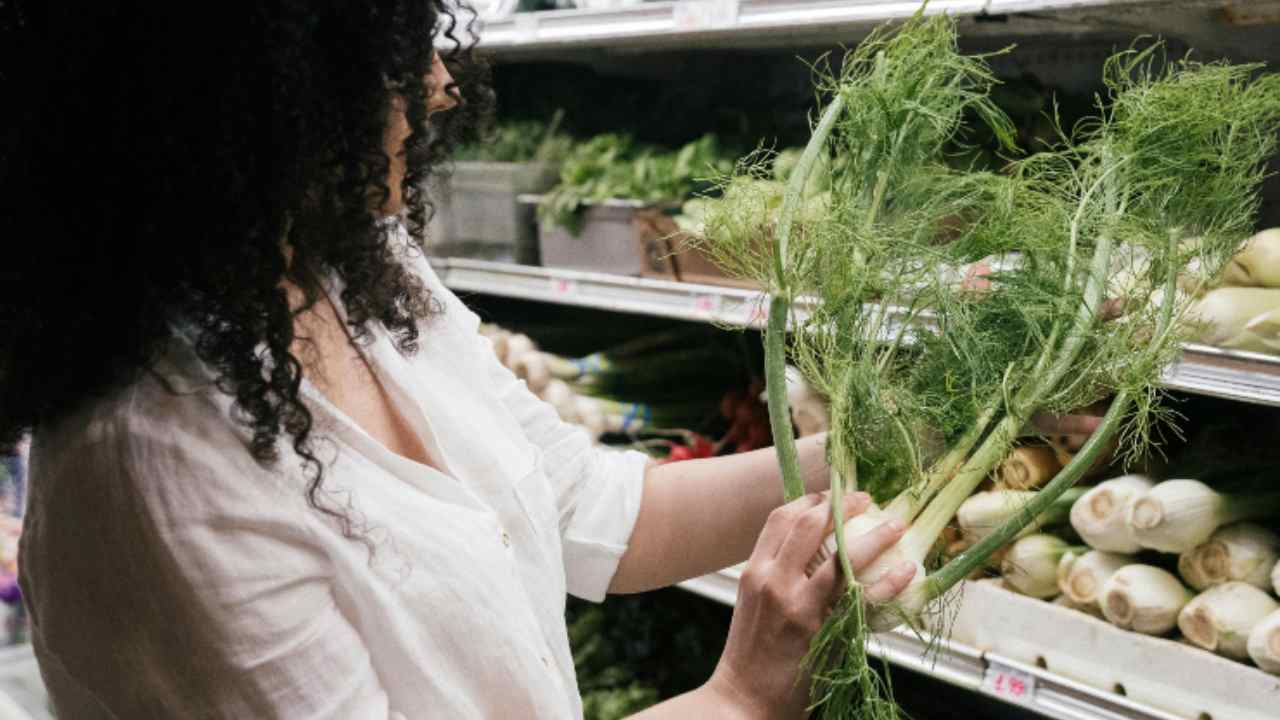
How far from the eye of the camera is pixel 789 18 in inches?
63.7

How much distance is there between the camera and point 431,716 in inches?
34.8

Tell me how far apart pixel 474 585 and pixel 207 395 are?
10.3 inches

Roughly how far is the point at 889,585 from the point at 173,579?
1.73ft

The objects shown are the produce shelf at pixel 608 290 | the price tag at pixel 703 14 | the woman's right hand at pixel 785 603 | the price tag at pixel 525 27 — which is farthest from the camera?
the price tag at pixel 525 27

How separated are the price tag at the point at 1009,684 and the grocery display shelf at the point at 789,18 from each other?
0.86m

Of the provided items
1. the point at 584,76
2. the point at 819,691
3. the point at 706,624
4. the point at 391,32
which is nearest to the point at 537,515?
the point at 819,691

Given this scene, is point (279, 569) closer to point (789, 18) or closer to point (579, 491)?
point (579, 491)

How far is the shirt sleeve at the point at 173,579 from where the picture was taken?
0.73m

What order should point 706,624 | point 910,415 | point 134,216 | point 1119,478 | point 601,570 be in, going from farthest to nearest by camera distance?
point 706,624 < point 1119,478 < point 601,570 < point 910,415 < point 134,216

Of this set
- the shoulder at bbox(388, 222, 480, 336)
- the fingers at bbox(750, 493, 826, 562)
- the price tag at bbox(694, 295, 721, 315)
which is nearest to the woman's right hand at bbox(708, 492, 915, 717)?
the fingers at bbox(750, 493, 826, 562)

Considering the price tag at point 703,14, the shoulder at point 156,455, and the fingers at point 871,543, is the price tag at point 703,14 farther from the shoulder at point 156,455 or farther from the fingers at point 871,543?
the shoulder at point 156,455

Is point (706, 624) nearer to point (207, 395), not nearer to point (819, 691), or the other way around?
point (819, 691)

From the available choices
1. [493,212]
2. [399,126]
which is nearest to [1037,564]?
[399,126]

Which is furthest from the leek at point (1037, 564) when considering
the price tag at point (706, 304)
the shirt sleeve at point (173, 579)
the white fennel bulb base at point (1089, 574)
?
the shirt sleeve at point (173, 579)
